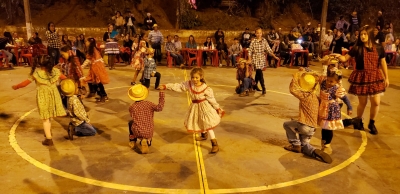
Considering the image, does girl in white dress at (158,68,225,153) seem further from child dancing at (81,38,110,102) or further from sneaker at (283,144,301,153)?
child dancing at (81,38,110,102)

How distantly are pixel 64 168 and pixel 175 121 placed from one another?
2636mm

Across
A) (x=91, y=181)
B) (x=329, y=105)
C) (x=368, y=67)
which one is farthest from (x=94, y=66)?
(x=368, y=67)

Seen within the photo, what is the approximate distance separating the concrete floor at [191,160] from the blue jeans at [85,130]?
119 mm

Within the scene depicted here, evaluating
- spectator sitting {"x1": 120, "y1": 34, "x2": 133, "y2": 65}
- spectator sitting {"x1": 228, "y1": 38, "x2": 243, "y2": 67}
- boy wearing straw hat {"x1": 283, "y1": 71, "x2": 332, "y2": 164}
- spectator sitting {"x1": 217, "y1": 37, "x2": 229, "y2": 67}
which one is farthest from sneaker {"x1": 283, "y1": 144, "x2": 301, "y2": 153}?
spectator sitting {"x1": 120, "y1": 34, "x2": 133, "y2": 65}

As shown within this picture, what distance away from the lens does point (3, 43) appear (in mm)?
13719

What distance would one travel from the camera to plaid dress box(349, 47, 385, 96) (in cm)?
671

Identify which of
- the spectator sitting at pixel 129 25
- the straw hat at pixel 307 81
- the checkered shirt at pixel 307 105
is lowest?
the checkered shirt at pixel 307 105

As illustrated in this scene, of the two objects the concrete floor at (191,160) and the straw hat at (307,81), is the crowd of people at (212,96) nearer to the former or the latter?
the straw hat at (307,81)

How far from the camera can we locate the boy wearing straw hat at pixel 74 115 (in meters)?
6.49

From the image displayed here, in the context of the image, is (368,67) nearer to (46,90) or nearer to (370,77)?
(370,77)

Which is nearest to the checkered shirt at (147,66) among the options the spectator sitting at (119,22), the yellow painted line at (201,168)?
the yellow painted line at (201,168)

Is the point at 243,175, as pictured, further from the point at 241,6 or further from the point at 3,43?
the point at 241,6

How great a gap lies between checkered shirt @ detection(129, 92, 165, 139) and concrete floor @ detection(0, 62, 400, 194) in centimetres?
37

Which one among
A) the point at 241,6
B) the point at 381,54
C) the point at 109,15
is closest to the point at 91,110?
the point at 381,54
